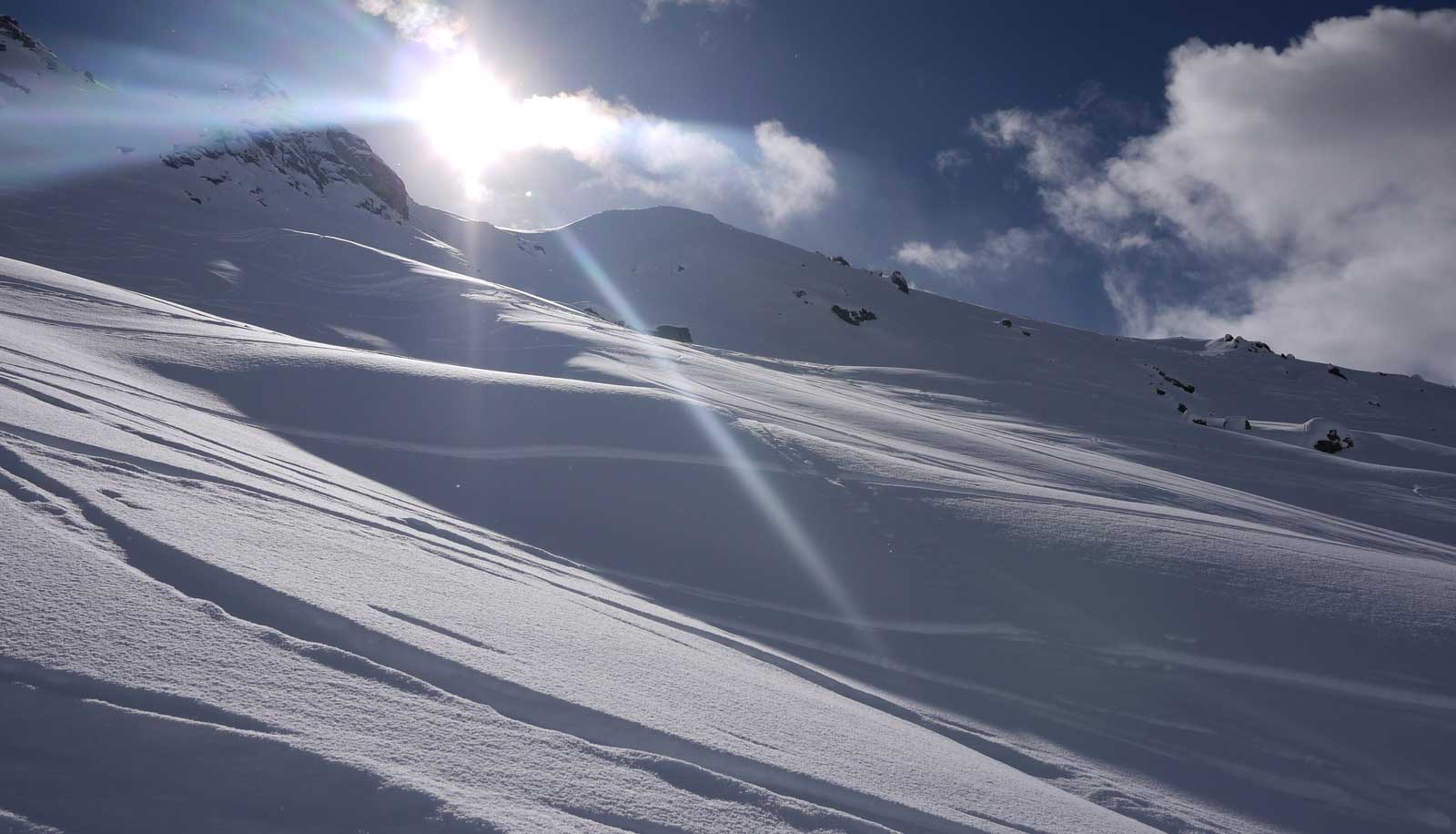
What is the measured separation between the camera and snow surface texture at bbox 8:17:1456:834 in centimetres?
171

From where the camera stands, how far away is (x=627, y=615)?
3916mm

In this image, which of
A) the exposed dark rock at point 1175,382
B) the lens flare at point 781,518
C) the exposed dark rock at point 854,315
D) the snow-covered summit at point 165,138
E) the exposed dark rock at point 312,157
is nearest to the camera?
the lens flare at point 781,518

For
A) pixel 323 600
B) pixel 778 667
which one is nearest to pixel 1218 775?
pixel 778 667

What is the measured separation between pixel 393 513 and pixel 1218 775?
15.7 feet

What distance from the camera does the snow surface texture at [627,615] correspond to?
1.71 meters

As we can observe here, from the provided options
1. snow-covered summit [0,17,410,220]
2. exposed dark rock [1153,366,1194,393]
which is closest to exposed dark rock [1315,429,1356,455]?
exposed dark rock [1153,366,1194,393]

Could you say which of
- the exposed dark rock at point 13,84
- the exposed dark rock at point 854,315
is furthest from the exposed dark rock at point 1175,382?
the exposed dark rock at point 13,84

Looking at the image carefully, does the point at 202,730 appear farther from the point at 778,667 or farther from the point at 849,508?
the point at 849,508

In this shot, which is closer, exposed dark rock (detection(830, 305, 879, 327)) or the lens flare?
the lens flare

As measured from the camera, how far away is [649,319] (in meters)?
40.0

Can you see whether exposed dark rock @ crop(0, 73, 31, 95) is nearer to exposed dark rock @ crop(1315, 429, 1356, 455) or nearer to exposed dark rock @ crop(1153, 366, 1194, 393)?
exposed dark rock @ crop(1315, 429, 1356, 455)

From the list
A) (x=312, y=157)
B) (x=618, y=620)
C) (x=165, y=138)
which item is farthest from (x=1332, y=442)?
(x=312, y=157)

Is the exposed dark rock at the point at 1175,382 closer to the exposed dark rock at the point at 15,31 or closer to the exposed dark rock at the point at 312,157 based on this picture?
the exposed dark rock at the point at 312,157

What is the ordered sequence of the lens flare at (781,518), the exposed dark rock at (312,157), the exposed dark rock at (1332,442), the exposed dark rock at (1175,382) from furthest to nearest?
the exposed dark rock at (1175,382)
the exposed dark rock at (312,157)
the exposed dark rock at (1332,442)
the lens flare at (781,518)
